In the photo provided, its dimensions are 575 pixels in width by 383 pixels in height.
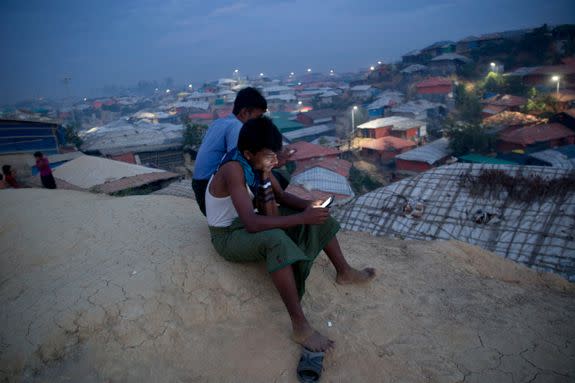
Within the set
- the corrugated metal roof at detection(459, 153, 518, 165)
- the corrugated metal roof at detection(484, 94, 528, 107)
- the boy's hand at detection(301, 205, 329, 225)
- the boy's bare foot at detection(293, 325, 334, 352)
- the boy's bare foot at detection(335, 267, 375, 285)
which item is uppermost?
the boy's hand at detection(301, 205, 329, 225)

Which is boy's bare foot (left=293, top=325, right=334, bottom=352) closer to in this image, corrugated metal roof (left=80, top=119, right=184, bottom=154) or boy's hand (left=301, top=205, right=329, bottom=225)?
boy's hand (left=301, top=205, right=329, bottom=225)

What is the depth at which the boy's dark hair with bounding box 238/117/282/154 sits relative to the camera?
2424mm

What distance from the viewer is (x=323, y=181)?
16.9m

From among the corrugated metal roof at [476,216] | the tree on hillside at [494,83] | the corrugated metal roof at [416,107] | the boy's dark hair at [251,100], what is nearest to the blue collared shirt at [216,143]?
the boy's dark hair at [251,100]

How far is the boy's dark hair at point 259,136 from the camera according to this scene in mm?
2424

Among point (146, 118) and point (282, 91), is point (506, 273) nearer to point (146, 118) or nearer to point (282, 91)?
point (146, 118)

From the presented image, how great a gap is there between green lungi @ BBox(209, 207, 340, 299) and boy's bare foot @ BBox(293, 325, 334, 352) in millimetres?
314

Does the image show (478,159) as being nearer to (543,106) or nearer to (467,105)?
(543,106)

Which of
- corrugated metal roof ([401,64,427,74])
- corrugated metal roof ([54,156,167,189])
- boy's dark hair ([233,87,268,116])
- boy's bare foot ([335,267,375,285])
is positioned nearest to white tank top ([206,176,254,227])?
boy's dark hair ([233,87,268,116])

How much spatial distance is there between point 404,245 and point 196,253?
8.48ft

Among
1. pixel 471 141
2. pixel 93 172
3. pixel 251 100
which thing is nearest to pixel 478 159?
pixel 471 141

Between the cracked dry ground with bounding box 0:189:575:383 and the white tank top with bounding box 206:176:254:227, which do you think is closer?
the cracked dry ground with bounding box 0:189:575:383

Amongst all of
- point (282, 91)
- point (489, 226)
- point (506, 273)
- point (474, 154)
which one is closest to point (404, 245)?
point (506, 273)

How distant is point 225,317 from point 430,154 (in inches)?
834
